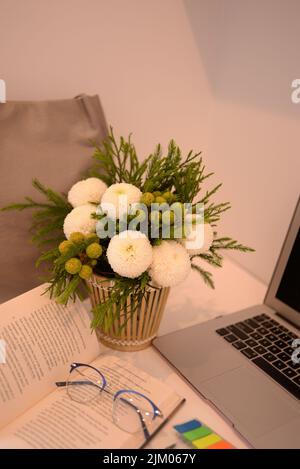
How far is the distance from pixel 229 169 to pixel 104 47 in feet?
1.31

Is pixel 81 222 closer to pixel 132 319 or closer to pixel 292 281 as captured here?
pixel 132 319

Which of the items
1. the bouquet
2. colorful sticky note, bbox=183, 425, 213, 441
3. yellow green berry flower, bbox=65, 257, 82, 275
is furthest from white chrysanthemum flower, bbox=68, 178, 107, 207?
colorful sticky note, bbox=183, 425, 213, 441

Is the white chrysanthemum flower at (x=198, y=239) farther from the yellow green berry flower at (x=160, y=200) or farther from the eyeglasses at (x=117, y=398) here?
the eyeglasses at (x=117, y=398)

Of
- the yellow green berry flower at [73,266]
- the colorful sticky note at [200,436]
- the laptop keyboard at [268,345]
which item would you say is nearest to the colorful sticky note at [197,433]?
the colorful sticky note at [200,436]

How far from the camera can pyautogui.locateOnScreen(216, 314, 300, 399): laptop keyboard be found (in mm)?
632

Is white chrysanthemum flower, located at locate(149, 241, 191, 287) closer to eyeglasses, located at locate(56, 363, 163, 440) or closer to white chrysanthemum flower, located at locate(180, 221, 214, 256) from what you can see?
white chrysanthemum flower, located at locate(180, 221, 214, 256)

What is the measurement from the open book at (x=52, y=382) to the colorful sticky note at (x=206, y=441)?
5 cm

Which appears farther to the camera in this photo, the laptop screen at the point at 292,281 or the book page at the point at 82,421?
the laptop screen at the point at 292,281

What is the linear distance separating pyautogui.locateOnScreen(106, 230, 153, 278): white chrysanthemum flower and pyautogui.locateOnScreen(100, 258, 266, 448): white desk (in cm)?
19

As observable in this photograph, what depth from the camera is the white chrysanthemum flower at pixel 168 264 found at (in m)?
0.55

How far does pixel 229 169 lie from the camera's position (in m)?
0.99

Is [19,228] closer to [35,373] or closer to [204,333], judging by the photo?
[35,373]

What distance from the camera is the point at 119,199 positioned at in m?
0.57

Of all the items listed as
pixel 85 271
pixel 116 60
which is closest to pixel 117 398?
pixel 85 271
